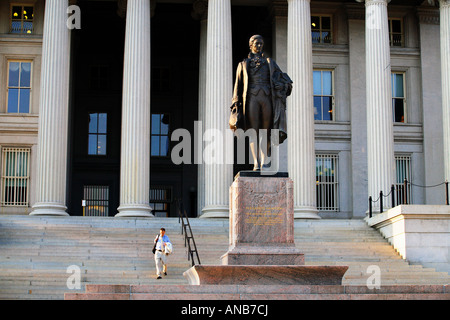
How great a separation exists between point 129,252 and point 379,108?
1172cm

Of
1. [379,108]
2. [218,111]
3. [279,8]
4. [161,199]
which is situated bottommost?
[161,199]

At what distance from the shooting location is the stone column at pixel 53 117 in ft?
89.7

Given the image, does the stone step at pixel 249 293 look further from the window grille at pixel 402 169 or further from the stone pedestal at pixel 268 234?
the window grille at pixel 402 169

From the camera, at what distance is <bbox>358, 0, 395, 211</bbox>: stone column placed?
29.1 m

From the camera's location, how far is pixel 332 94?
3491cm

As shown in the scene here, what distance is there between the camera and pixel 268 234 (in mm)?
15203

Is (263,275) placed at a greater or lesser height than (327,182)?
lesser

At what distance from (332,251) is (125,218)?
7.53 meters

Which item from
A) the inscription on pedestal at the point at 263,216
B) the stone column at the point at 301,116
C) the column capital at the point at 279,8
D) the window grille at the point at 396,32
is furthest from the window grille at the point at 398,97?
the inscription on pedestal at the point at 263,216

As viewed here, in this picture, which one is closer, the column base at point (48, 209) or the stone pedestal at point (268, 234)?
the stone pedestal at point (268, 234)

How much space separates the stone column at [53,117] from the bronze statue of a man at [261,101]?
13021 millimetres

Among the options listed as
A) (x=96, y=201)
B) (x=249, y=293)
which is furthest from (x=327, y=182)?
(x=249, y=293)

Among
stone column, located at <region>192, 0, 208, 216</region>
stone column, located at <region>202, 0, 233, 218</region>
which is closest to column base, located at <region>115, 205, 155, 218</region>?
stone column, located at <region>202, 0, 233, 218</region>

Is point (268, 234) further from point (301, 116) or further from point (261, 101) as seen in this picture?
point (301, 116)
